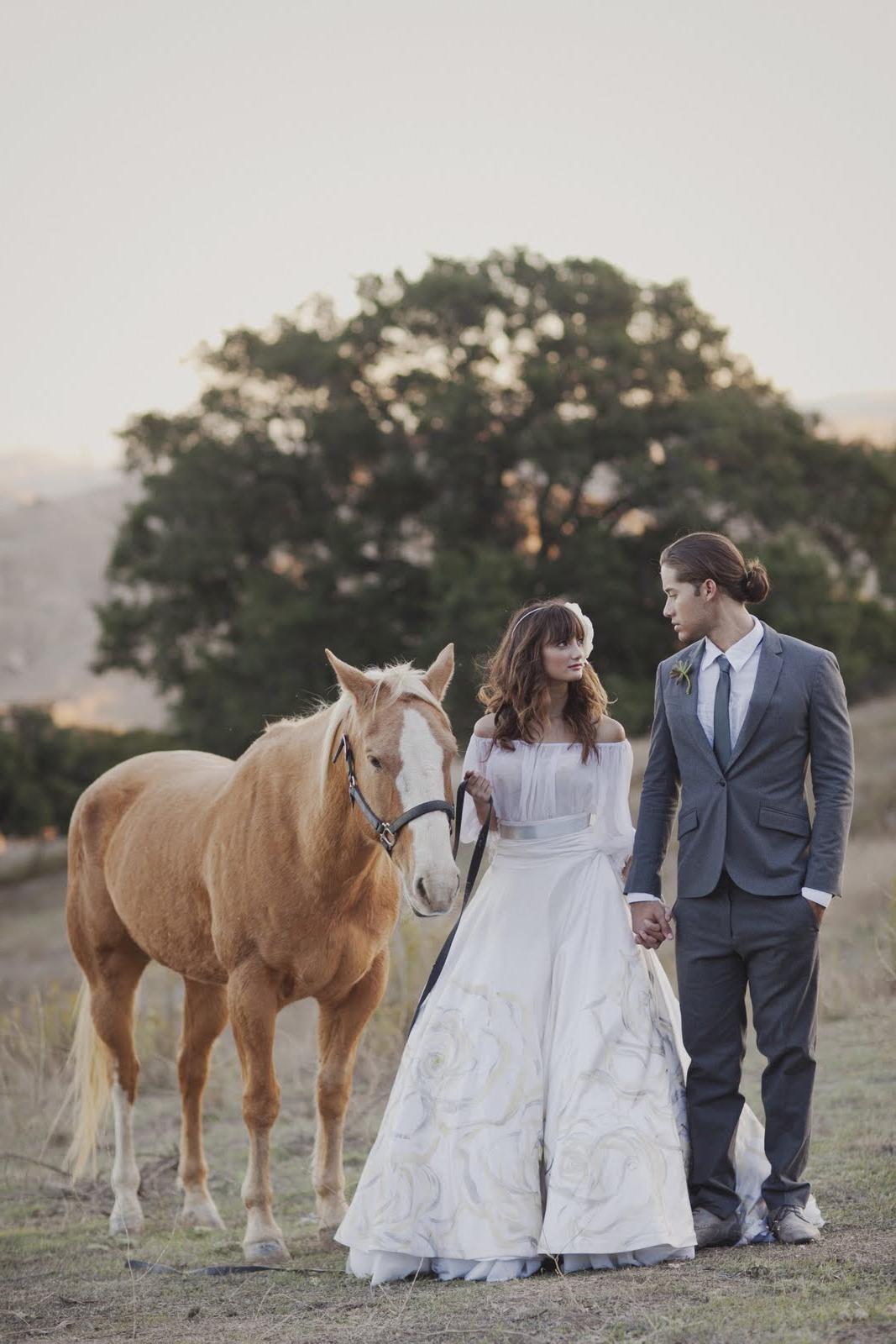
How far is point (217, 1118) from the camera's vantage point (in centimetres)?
853

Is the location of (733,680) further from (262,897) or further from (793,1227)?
(262,897)

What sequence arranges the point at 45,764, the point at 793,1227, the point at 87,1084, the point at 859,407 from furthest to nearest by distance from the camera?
the point at 859,407
the point at 45,764
the point at 87,1084
the point at 793,1227

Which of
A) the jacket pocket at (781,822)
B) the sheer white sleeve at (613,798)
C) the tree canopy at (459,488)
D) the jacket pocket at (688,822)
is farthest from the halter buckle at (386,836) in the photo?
the tree canopy at (459,488)

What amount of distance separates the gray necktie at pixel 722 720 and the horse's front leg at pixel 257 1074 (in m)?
2.01

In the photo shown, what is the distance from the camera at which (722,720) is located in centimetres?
423

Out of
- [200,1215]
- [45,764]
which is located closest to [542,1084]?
[200,1215]

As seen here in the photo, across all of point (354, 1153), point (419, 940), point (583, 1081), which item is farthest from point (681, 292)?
point (583, 1081)

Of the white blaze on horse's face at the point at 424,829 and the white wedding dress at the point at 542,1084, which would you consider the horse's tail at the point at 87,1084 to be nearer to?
the white wedding dress at the point at 542,1084

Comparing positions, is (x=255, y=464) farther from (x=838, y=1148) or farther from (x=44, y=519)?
(x=44, y=519)

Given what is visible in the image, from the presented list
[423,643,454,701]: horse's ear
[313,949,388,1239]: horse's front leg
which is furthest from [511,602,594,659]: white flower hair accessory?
[313,949,388,1239]: horse's front leg

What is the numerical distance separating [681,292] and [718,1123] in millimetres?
22181

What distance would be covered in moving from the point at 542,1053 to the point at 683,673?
1306mm

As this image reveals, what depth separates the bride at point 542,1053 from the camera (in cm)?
396

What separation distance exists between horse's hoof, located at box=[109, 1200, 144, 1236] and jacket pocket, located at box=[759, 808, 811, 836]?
348 centimetres
